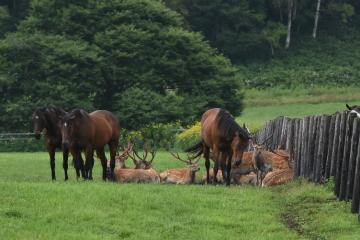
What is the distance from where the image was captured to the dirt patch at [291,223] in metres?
13.6

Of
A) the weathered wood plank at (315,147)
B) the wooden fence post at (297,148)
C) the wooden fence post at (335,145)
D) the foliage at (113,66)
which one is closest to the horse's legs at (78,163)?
the wooden fence post at (297,148)

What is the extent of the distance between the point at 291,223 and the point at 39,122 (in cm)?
939

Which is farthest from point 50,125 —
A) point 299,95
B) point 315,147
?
point 299,95

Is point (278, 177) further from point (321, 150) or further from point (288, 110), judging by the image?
point (288, 110)

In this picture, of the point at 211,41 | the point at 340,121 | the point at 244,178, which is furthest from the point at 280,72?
the point at 340,121

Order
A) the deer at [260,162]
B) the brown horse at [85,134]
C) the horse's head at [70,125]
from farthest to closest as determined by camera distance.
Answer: the deer at [260,162] < the brown horse at [85,134] < the horse's head at [70,125]

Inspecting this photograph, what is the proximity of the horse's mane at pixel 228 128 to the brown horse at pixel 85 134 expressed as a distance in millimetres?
3317

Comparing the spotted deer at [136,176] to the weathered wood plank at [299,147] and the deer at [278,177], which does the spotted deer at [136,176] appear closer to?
the deer at [278,177]

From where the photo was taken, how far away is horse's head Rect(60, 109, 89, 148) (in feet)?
66.5

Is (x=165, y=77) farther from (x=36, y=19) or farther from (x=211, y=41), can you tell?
(x=211, y=41)

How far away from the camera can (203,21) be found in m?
86.1

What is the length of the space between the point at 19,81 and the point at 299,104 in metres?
24.9

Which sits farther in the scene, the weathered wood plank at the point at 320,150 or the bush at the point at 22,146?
the bush at the point at 22,146

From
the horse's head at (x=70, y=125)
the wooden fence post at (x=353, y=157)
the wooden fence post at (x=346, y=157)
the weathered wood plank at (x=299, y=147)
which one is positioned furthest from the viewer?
the weathered wood plank at (x=299, y=147)
